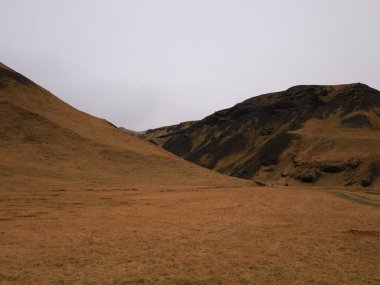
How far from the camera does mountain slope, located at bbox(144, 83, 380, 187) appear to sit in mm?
56812

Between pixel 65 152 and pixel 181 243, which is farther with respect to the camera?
pixel 65 152

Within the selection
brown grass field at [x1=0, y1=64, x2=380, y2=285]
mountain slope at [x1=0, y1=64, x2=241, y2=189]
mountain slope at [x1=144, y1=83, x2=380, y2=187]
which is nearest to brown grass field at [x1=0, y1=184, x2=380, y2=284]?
brown grass field at [x1=0, y1=64, x2=380, y2=285]

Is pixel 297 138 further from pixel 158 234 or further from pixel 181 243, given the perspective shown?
pixel 181 243

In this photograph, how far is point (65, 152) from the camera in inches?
1705

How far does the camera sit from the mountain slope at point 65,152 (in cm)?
3594

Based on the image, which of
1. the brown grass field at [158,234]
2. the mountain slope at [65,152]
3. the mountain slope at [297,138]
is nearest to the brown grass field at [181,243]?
the brown grass field at [158,234]

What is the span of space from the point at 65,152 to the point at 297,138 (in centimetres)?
4226

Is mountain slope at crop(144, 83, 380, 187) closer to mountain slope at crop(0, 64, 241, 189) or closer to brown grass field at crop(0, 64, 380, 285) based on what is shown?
mountain slope at crop(0, 64, 241, 189)

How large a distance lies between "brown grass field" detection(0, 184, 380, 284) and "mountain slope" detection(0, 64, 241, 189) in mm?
11693

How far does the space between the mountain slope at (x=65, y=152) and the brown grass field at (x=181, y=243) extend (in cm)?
1169

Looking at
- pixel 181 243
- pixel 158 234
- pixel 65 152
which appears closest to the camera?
pixel 181 243

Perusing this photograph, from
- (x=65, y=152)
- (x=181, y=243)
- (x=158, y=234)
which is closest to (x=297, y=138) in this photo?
(x=65, y=152)

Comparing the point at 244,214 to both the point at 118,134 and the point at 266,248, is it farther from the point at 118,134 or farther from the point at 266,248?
the point at 118,134

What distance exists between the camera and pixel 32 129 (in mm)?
45906
